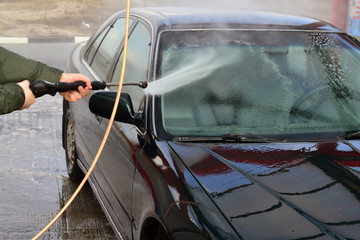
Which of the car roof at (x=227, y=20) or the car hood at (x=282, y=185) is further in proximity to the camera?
the car roof at (x=227, y=20)

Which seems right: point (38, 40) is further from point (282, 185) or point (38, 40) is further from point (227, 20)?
point (282, 185)

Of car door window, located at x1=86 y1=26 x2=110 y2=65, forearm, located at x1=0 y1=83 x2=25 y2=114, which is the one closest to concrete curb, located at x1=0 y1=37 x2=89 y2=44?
car door window, located at x1=86 y1=26 x2=110 y2=65

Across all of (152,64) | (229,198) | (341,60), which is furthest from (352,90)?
(229,198)

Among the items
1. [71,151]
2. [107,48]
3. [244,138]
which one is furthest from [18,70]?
[71,151]

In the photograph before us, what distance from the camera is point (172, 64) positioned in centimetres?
338

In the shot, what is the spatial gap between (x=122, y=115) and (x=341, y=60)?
50.7 inches

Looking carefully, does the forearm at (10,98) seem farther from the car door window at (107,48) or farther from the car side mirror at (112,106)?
the car door window at (107,48)

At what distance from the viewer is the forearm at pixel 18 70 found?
292cm

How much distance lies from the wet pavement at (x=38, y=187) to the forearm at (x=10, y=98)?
1976 millimetres

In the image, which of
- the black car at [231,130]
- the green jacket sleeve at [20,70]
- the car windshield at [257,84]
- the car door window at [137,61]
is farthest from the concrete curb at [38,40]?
the green jacket sleeve at [20,70]

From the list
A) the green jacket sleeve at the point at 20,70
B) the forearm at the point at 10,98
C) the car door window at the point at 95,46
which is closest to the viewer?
the forearm at the point at 10,98

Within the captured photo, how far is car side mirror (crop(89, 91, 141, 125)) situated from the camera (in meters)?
3.16

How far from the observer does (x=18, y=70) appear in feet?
9.60

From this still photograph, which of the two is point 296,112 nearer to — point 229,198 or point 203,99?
point 203,99
